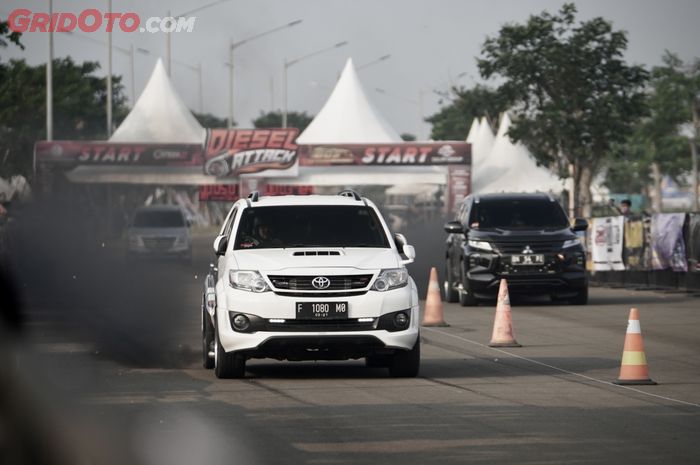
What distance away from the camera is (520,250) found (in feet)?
89.8

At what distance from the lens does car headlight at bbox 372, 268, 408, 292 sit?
15305 millimetres

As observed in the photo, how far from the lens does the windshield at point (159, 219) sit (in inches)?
1937

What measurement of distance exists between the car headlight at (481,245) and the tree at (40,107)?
1742 inches

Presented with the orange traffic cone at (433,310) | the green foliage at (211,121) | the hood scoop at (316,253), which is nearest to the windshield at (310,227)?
the hood scoop at (316,253)

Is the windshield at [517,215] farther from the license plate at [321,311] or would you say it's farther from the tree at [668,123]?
the tree at [668,123]

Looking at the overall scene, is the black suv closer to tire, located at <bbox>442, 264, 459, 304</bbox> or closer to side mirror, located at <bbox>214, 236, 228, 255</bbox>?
tire, located at <bbox>442, 264, 459, 304</bbox>

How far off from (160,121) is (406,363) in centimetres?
5856

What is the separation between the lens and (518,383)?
15.0 metres

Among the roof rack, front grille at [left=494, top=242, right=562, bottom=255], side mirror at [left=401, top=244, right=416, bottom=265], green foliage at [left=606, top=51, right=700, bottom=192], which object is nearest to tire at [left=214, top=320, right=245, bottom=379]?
side mirror at [left=401, top=244, right=416, bottom=265]

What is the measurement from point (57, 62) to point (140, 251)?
4181cm

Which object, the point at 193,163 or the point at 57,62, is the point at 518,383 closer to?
the point at 193,163

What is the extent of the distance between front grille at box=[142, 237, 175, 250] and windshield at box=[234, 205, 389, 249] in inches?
1263

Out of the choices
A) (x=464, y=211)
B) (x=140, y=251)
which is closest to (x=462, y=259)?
(x=464, y=211)

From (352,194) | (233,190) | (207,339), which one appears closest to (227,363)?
(207,339)
